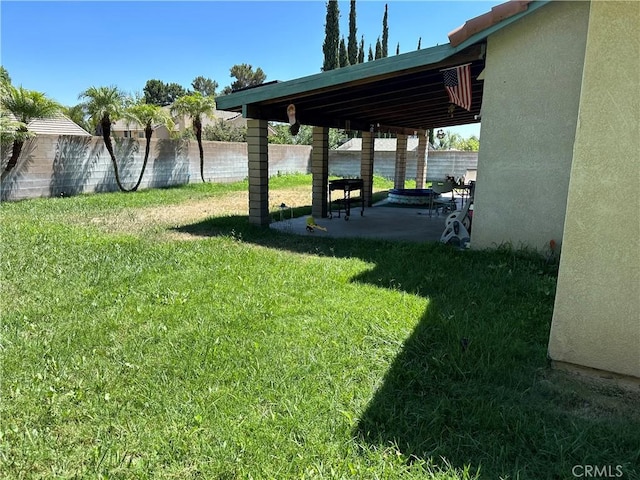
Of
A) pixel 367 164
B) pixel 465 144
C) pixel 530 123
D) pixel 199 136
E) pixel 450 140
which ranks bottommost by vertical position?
pixel 367 164

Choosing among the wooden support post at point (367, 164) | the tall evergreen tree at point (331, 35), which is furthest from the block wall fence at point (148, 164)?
the tall evergreen tree at point (331, 35)

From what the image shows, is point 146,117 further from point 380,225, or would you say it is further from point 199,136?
point 380,225

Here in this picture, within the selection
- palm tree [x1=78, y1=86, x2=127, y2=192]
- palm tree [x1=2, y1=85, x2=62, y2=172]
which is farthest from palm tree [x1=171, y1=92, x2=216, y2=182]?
palm tree [x1=2, y1=85, x2=62, y2=172]

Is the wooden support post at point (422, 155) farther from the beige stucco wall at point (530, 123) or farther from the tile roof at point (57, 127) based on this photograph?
the tile roof at point (57, 127)

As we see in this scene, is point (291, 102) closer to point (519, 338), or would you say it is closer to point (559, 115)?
point (559, 115)

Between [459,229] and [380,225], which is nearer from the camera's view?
[459,229]

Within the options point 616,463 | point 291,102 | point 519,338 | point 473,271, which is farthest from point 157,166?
point 616,463

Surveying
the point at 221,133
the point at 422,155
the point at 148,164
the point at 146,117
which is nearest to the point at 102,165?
the point at 148,164

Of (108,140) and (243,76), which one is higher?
(243,76)

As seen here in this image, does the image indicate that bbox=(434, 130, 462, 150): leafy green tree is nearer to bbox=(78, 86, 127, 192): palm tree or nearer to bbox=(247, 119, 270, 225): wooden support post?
bbox=(78, 86, 127, 192): palm tree

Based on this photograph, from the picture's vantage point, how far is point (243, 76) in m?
54.7

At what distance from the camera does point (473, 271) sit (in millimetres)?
4836

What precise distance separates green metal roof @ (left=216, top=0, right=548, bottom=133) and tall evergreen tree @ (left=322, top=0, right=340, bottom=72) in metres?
24.1

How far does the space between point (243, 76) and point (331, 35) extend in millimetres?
24925
